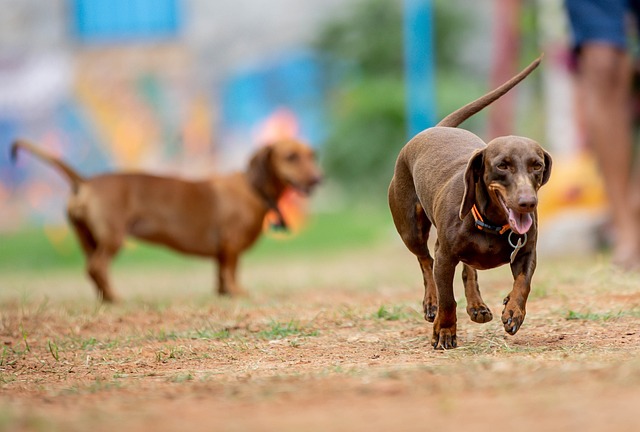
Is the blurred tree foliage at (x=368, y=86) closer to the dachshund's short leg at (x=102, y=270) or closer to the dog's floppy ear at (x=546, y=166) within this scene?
the dachshund's short leg at (x=102, y=270)

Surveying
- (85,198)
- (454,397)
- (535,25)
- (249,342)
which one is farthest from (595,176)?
(454,397)

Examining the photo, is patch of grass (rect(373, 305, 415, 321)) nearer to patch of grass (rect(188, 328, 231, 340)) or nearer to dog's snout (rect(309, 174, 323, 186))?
patch of grass (rect(188, 328, 231, 340))

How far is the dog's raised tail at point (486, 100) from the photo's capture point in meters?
4.61

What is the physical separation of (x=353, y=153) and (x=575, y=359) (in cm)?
1374

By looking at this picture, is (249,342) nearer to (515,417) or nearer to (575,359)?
(575,359)

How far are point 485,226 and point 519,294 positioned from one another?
301 mm

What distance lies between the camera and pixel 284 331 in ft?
15.6

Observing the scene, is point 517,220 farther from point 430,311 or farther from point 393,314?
point 393,314

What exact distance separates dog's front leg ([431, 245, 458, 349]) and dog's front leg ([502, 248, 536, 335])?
Answer: 0.69 ft

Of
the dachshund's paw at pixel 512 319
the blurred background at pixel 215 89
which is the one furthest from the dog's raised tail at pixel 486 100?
the blurred background at pixel 215 89

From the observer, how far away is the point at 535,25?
45.5 ft

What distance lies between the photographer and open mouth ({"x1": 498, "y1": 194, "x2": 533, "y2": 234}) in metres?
3.79

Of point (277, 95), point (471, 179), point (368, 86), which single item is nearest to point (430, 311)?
point (471, 179)

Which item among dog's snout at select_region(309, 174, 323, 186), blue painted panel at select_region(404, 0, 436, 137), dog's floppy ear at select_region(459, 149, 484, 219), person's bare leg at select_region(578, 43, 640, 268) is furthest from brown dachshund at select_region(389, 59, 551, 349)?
blue painted panel at select_region(404, 0, 436, 137)
